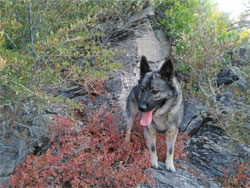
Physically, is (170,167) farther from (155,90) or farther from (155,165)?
(155,90)

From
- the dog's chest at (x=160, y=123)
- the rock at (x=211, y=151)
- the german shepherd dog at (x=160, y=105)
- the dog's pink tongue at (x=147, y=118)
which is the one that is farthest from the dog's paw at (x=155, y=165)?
the rock at (x=211, y=151)

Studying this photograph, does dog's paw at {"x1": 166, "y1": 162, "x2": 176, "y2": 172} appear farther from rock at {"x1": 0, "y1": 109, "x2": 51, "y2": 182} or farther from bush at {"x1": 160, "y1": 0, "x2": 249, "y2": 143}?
rock at {"x1": 0, "y1": 109, "x2": 51, "y2": 182}

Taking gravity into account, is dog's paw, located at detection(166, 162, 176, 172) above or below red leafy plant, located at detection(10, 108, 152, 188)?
below

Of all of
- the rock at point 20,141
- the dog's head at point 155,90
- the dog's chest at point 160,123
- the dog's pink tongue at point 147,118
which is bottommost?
the rock at point 20,141

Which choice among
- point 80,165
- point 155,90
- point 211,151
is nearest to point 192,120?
point 211,151

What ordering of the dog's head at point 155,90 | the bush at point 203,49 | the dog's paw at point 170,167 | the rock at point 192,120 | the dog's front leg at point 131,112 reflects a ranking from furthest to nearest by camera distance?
the rock at point 192,120 → the dog's front leg at point 131,112 → the bush at point 203,49 → the dog's paw at point 170,167 → the dog's head at point 155,90

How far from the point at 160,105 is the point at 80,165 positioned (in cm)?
172

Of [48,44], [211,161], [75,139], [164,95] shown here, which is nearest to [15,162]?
[75,139]

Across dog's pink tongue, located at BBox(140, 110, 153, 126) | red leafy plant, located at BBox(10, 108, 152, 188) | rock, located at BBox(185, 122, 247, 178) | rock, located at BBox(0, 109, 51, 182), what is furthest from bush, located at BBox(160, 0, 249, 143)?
rock, located at BBox(0, 109, 51, 182)

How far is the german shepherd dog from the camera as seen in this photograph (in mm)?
3587

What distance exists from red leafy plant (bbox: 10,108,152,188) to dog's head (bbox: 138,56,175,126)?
0.78 m

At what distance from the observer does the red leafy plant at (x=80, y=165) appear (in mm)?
3078

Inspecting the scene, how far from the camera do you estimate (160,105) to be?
12.3ft

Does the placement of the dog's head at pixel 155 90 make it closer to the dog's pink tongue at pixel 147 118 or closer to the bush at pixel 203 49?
the dog's pink tongue at pixel 147 118
